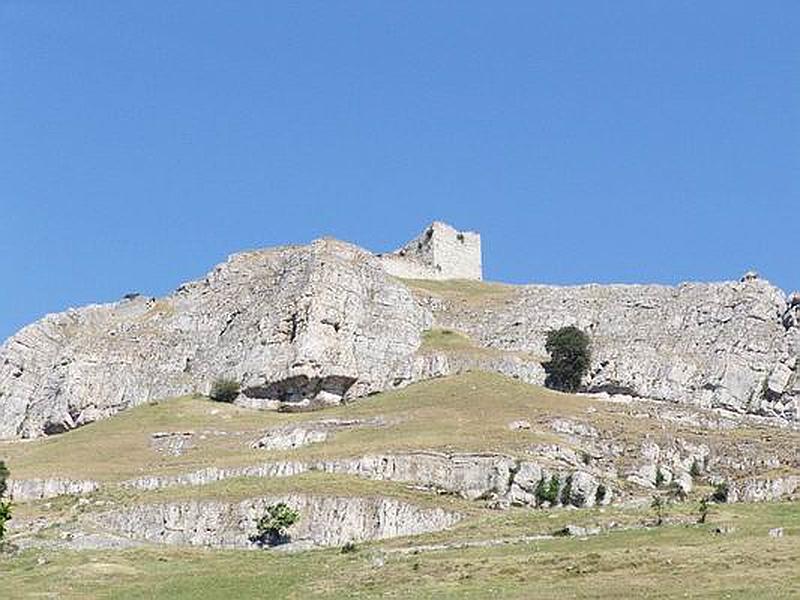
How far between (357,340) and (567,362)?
18.8 m

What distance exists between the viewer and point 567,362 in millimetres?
126062

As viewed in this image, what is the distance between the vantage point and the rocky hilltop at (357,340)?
125m

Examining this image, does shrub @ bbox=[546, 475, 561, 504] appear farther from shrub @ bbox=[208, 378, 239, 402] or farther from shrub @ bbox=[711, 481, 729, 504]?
shrub @ bbox=[208, 378, 239, 402]

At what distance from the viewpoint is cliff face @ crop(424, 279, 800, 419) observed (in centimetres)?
12444

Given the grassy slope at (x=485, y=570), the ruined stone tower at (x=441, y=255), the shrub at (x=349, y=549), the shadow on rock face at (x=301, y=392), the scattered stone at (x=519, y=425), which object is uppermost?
the ruined stone tower at (x=441, y=255)

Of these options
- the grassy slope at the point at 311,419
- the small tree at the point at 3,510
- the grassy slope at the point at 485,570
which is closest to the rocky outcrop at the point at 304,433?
the grassy slope at the point at 311,419

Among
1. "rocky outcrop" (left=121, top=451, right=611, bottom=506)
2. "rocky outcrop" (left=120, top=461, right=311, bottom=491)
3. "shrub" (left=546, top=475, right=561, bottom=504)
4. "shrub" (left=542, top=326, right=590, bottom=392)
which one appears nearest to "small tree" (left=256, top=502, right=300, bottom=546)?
"rocky outcrop" (left=121, top=451, right=611, bottom=506)

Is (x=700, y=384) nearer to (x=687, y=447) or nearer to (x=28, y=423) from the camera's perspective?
(x=687, y=447)


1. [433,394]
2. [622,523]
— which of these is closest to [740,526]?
[622,523]

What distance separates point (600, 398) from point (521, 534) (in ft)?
162

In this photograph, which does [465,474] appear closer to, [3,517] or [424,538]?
[424,538]

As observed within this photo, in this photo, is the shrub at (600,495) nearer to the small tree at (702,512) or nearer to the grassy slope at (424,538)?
the grassy slope at (424,538)

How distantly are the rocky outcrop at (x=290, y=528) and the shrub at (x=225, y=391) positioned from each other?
3852cm

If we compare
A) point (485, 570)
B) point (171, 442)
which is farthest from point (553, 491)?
point (171, 442)
